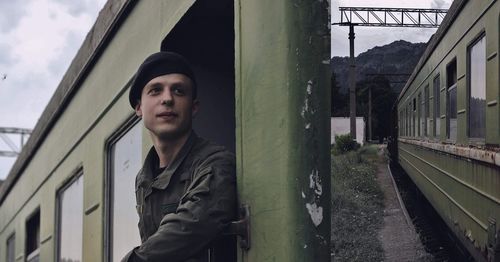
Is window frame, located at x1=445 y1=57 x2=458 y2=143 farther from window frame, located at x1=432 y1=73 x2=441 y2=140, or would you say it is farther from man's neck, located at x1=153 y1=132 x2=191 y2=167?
man's neck, located at x1=153 y1=132 x2=191 y2=167

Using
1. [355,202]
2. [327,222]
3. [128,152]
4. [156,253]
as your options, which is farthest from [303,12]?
[128,152]

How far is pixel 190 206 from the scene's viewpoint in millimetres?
1602

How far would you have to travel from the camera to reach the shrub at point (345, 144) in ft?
6.76

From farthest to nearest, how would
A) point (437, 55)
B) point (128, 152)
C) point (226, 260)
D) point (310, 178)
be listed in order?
point (437, 55)
point (128, 152)
point (226, 260)
point (310, 178)

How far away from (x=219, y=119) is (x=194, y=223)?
80 centimetres

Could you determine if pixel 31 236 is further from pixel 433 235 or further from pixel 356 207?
pixel 356 207

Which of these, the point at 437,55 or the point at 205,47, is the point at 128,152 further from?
the point at 437,55

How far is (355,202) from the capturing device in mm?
2545

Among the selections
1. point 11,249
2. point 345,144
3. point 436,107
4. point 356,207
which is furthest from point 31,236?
point 345,144

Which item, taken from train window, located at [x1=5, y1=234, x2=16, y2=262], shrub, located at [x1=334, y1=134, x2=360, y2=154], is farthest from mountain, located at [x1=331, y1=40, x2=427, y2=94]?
train window, located at [x1=5, y1=234, x2=16, y2=262]

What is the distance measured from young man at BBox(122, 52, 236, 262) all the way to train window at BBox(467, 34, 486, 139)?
1938 millimetres

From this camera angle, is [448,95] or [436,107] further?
[436,107]

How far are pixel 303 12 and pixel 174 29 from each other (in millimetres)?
798

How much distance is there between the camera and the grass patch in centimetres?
233
